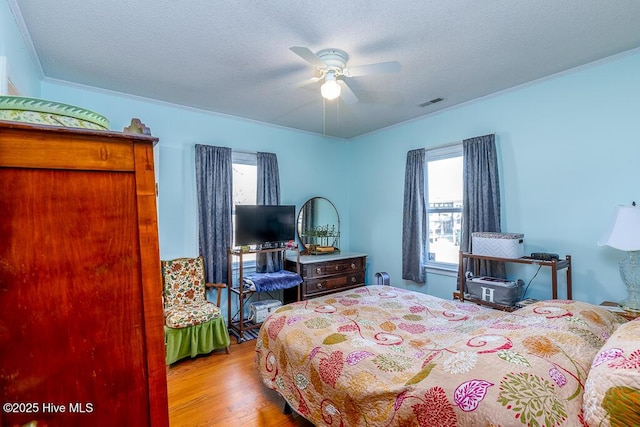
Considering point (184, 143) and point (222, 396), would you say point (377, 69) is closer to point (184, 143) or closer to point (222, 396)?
point (184, 143)

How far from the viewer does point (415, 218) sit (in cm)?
390

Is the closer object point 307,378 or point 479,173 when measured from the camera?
point 307,378

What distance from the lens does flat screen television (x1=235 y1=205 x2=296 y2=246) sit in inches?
144

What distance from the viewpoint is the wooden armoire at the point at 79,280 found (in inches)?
27.7

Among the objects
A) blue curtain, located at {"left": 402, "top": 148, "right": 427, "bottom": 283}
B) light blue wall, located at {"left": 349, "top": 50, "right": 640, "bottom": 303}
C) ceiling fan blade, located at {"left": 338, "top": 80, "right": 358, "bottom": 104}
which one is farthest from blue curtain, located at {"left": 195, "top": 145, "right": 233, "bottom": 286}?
light blue wall, located at {"left": 349, "top": 50, "right": 640, "bottom": 303}

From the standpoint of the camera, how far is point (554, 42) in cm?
223

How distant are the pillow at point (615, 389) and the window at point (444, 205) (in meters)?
2.71

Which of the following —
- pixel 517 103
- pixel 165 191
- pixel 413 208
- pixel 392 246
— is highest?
pixel 517 103

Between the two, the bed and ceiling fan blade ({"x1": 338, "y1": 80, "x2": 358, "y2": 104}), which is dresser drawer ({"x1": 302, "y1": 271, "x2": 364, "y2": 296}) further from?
ceiling fan blade ({"x1": 338, "y1": 80, "x2": 358, "y2": 104})

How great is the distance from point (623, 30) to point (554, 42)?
398 mm

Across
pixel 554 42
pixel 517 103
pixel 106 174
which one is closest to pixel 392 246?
pixel 517 103

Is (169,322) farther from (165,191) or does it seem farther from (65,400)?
(65,400)

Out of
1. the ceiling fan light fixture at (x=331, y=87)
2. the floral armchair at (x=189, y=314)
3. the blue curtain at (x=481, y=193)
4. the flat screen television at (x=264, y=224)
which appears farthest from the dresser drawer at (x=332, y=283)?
the ceiling fan light fixture at (x=331, y=87)

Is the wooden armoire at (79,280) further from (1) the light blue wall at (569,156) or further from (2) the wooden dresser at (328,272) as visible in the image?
(1) the light blue wall at (569,156)
